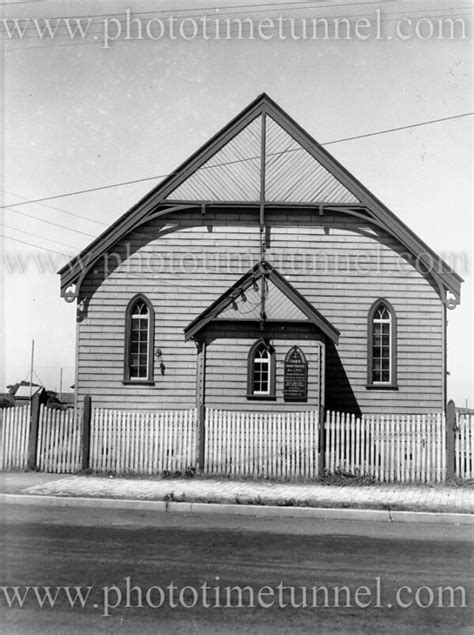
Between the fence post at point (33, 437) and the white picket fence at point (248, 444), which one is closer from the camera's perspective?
the white picket fence at point (248, 444)

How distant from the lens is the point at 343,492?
46.1ft

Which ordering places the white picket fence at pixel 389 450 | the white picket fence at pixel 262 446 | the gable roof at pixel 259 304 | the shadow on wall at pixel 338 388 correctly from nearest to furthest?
the white picket fence at pixel 389 450 < the white picket fence at pixel 262 446 < the gable roof at pixel 259 304 < the shadow on wall at pixel 338 388

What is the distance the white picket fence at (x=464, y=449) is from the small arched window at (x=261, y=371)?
4.88m

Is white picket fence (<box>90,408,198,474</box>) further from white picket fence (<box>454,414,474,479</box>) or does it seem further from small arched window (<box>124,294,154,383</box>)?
white picket fence (<box>454,414,474,479</box>)

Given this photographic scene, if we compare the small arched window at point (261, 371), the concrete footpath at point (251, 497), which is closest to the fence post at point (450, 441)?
the concrete footpath at point (251, 497)

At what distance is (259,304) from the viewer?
1820 centimetres

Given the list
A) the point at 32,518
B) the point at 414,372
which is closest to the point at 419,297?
the point at 414,372

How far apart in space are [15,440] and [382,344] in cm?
1027

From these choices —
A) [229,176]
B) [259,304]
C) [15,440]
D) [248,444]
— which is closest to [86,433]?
[15,440]

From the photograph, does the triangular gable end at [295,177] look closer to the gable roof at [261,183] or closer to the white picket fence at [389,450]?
the gable roof at [261,183]

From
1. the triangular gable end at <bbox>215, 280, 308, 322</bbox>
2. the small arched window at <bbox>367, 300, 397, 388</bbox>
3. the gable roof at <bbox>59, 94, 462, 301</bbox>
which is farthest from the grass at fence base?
the gable roof at <bbox>59, 94, 462, 301</bbox>

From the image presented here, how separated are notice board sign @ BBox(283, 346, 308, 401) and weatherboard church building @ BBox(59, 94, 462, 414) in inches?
101

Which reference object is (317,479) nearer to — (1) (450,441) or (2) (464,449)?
(1) (450,441)

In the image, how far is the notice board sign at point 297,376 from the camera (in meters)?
18.1
